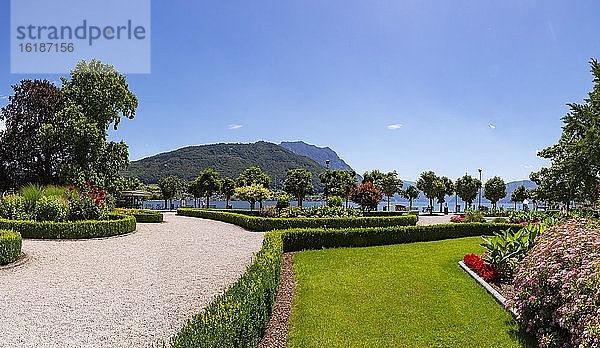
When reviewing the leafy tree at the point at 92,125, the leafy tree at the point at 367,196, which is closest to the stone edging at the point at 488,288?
the leafy tree at the point at 367,196

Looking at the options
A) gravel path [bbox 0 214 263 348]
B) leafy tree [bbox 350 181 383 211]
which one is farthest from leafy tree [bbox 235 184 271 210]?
gravel path [bbox 0 214 263 348]

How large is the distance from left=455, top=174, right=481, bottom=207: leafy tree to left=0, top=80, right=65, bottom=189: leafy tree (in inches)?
1662

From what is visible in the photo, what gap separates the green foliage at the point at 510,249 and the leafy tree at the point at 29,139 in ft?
93.8

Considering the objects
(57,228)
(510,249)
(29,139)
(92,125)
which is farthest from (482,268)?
(29,139)

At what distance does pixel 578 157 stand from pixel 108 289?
17.7 meters

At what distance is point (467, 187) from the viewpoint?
171 feet

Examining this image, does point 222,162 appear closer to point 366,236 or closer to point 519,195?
point 519,195

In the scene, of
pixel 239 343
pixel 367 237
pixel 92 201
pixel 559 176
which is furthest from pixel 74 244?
pixel 559 176

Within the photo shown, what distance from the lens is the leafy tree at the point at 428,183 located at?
165 ft

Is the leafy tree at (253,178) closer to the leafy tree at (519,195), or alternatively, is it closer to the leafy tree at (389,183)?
the leafy tree at (389,183)

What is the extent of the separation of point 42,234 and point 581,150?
19941 mm

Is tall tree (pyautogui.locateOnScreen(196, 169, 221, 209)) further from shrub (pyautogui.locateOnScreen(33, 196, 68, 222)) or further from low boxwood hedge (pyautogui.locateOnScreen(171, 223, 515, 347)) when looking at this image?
low boxwood hedge (pyautogui.locateOnScreen(171, 223, 515, 347))

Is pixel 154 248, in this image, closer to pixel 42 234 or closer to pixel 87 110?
pixel 42 234

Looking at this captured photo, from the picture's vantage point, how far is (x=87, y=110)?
28312mm
